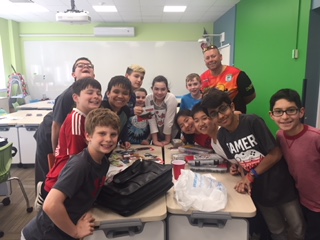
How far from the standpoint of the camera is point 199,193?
54.3 inches

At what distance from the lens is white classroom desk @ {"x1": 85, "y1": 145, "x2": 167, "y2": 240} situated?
1.25m

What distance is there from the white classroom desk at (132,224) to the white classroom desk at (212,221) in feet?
0.20

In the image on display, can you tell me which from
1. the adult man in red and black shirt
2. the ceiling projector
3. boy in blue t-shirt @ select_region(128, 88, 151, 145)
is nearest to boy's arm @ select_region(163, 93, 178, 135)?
boy in blue t-shirt @ select_region(128, 88, 151, 145)

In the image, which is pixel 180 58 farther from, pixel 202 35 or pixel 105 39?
pixel 105 39

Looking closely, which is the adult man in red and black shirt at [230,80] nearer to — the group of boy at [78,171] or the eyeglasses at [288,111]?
the eyeglasses at [288,111]

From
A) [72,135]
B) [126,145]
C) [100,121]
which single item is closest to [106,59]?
[126,145]

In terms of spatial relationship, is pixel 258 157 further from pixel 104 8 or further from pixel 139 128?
pixel 104 8

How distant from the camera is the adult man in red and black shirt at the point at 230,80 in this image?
8.19ft

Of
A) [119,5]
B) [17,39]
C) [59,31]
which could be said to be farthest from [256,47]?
[17,39]

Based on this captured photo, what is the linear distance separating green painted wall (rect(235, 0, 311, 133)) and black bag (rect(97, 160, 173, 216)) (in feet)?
7.78

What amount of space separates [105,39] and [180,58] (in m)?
2.19

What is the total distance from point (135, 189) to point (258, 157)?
813mm

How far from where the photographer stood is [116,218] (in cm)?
127

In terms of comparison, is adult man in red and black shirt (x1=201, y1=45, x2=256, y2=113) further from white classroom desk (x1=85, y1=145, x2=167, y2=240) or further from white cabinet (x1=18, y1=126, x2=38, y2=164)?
white cabinet (x1=18, y1=126, x2=38, y2=164)
